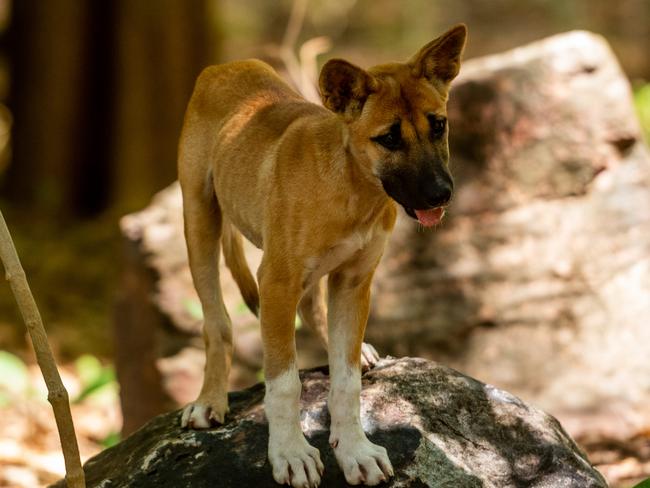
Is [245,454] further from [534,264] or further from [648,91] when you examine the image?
[648,91]

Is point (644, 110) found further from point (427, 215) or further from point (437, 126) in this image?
point (427, 215)

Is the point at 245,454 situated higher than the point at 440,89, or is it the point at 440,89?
the point at 440,89

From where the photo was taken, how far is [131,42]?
50.2 feet

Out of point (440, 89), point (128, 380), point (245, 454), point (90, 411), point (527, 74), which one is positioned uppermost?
point (440, 89)

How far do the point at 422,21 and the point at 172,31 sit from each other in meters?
15.4

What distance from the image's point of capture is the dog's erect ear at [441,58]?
522cm

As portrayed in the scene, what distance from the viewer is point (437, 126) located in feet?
16.4

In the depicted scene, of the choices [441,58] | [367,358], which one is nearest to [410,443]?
[367,358]

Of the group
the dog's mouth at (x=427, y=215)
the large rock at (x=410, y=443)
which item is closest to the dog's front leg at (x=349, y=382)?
the large rock at (x=410, y=443)

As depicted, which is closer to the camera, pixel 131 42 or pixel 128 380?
pixel 128 380

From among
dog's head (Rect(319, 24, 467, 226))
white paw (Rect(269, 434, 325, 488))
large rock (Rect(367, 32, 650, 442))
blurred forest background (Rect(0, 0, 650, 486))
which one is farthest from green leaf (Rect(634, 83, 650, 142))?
white paw (Rect(269, 434, 325, 488))

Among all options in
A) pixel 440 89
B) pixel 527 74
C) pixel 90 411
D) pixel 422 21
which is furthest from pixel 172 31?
pixel 422 21

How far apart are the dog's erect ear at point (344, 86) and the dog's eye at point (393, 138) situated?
0.24m

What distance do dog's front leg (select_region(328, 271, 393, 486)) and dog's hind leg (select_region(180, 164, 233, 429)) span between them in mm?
898
